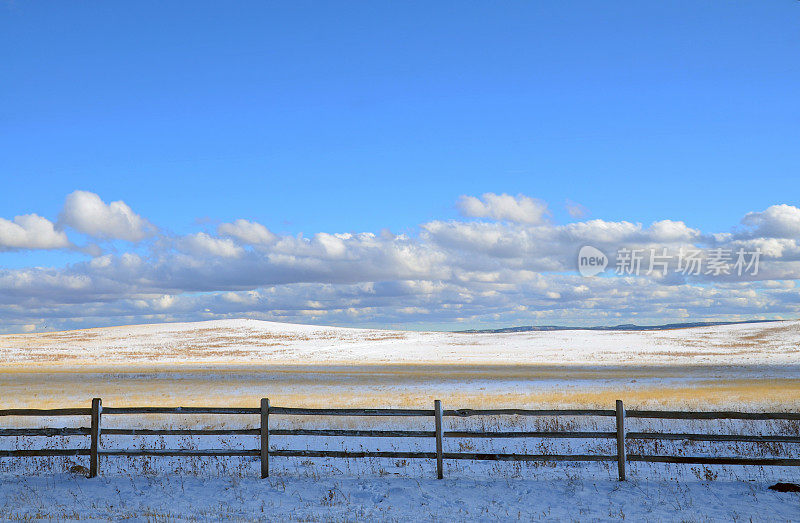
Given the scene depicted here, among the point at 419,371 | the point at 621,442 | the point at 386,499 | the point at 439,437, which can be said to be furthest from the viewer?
the point at 419,371

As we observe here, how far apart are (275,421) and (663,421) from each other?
1326cm

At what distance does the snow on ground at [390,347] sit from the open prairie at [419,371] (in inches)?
10.0

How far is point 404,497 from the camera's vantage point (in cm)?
1105

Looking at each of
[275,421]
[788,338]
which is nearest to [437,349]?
[788,338]

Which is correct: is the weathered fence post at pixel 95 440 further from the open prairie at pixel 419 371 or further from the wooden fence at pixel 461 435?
the open prairie at pixel 419 371

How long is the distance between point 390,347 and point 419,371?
40.0 metres

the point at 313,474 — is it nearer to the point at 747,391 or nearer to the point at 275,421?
the point at 275,421

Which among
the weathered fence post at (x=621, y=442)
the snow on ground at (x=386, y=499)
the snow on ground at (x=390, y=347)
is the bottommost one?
the snow on ground at (x=390, y=347)

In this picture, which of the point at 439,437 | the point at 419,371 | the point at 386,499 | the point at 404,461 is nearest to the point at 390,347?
the point at 419,371

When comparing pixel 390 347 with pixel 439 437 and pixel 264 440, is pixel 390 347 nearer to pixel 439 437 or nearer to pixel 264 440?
pixel 264 440

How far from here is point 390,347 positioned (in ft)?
299

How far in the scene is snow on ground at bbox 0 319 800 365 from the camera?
66812mm

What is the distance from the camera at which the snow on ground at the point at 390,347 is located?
66.8 meters

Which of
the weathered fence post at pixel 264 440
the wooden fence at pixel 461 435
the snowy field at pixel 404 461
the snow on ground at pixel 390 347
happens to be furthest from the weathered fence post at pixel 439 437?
the snow on ground at pixel 390 347
